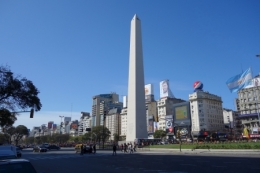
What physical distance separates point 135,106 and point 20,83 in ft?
76.7

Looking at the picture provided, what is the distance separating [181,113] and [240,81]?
1613 inches

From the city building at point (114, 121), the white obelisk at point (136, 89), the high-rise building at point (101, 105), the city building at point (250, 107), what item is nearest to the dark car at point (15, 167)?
the white obelisk at point (136, 89)

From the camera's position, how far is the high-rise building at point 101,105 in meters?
173

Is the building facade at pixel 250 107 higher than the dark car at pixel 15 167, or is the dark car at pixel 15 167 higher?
the building facade at pixel 250 107

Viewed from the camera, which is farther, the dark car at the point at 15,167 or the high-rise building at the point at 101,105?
the high-rise building at the point at 101,105

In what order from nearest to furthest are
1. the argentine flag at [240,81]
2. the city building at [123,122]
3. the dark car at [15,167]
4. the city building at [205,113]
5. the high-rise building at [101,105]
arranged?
the dark car at [15,167]
the argentine flag at [240,81]
the city building at [205,113]
the city building at [123,122]
the high-rise building at [101,105]

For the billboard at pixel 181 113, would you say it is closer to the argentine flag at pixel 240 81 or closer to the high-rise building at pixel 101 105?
the argentine flag at pixel 240 81

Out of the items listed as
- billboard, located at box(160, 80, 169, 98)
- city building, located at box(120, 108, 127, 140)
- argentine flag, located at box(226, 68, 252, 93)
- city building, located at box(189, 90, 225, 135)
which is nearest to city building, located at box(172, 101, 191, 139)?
city building, located at box(189, 90, 225, 135)

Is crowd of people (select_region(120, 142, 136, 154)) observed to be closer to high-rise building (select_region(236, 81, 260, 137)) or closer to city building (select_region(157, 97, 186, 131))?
high-rise building (select_region(236, 81, 260, 137))

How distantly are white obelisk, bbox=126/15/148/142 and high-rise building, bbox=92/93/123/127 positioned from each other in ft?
403

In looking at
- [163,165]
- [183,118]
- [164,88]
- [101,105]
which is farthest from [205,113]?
[163,165]

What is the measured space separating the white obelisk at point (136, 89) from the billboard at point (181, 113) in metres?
38.8

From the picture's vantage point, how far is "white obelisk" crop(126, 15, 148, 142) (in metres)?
47.2

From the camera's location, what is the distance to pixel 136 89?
47.6 m
